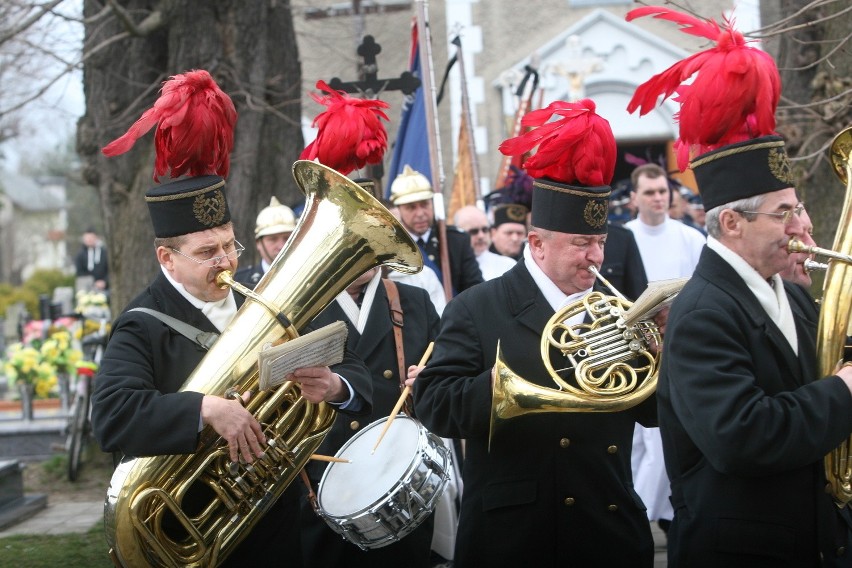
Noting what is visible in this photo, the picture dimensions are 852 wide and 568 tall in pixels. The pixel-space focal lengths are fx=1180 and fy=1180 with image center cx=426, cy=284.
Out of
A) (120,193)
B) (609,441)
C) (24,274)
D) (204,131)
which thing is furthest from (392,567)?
(24,274)

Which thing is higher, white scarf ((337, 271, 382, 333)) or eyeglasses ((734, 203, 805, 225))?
eyeglasses ((734, 203, 805, 225))

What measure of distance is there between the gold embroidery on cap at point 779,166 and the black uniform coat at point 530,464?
111cm

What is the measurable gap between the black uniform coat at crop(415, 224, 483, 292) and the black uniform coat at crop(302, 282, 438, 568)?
2394mm

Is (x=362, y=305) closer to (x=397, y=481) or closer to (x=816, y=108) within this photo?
(x=397, y=481)

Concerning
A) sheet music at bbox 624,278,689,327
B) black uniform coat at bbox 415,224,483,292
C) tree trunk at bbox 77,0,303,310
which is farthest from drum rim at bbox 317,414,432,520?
tree trunk at bbox 77,0,303,310

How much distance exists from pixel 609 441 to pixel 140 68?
6.58 m

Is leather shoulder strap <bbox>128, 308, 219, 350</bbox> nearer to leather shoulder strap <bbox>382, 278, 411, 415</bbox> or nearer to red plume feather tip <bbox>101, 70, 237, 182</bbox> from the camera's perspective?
red plume feather tip <bbox>101, 70, 237, 182</bbox>

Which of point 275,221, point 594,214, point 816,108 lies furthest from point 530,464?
point 275,221

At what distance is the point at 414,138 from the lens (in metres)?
9.34

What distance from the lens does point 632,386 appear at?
4.01 metres

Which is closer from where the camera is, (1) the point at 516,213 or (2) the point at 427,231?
(2) the point at 427,231

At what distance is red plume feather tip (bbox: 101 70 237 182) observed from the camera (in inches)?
175

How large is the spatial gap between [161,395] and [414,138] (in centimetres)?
556

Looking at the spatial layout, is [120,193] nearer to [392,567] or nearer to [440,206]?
[440,206]
